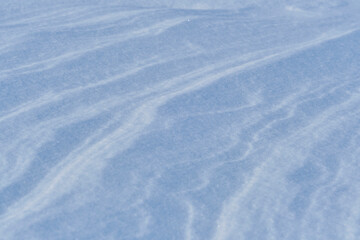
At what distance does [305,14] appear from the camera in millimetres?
Result: 649

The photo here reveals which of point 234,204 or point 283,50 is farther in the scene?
point 283,50

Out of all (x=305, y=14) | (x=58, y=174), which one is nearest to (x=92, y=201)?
(x=58, y=174)

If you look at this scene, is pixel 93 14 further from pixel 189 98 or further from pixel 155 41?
pixel 189 98

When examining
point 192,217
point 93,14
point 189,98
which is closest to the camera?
point 192,217

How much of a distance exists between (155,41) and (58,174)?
23 centimetres

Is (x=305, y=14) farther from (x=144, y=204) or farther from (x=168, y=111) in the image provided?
(x=144, y=204)

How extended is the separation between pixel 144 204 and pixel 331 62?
30cm

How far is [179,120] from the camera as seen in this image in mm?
482

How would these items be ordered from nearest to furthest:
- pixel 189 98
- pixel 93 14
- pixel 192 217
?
pixel 192 217, pixel 189 98, pixel 93 14

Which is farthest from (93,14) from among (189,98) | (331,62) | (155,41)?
(331,62)

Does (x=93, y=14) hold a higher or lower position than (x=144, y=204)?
higher

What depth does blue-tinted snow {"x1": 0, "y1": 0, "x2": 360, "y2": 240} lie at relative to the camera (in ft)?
1.31

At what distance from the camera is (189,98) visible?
19.9 inches

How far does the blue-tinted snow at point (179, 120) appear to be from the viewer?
15.8 inches
